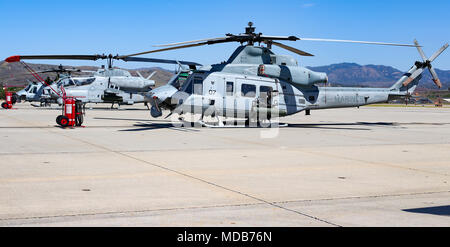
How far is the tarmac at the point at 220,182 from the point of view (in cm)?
560

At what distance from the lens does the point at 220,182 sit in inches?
312

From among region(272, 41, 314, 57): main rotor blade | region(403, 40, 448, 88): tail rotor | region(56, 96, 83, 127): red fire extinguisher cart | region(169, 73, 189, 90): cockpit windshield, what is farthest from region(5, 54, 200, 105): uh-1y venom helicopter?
region(403, 40, 448, 88): tail rotor

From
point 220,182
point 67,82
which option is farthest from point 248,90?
point 67,82

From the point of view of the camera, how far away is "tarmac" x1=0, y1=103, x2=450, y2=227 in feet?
18.4

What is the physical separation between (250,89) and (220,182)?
39.5 ft

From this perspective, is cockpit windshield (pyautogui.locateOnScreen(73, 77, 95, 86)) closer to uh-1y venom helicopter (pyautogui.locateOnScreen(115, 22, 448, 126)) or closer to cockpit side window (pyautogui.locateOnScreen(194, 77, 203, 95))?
uh-1y venom helicopter (pyautogui.locateOnScreen(115, 22, 448, 126))

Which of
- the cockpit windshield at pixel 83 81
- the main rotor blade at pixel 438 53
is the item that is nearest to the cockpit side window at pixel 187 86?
the main rotor blade at pixel 438 53

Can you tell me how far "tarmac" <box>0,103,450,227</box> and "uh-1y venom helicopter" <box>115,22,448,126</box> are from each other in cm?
468

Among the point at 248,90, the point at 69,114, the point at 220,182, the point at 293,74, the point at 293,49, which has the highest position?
the point at 293,49

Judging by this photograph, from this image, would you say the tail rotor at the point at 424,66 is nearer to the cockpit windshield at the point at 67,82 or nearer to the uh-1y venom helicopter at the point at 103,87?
the uh-1y venom helicopter at the point at 103,87

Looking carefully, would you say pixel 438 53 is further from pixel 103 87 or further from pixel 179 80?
pixel 103 87

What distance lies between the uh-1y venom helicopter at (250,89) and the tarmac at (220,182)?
4.68 meters

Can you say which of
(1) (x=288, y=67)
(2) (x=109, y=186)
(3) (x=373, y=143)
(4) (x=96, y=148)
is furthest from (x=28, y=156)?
(1) (x=288, y=67)
